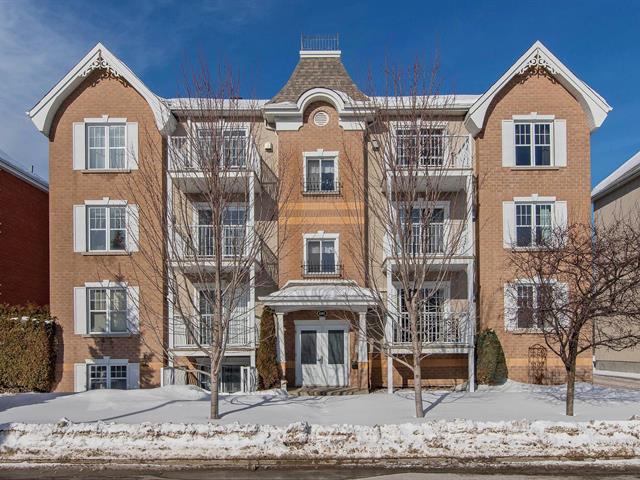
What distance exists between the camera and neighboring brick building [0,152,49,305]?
2111cm

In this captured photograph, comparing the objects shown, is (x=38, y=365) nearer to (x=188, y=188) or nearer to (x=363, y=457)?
(x=188, y=188)

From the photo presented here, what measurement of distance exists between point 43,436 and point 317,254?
10678 millimetres

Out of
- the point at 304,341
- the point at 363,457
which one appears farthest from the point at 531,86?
the point at 363,457

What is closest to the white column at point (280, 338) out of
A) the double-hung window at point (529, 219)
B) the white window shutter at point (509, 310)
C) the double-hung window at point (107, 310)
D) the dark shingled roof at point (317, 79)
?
the double-hung window at point (107, 310)

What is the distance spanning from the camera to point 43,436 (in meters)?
10.2

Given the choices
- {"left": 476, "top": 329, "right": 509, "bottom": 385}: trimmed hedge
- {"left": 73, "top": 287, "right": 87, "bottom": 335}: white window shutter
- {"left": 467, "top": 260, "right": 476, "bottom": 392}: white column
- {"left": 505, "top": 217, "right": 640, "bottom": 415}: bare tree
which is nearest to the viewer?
{"left": 505, "top": 217, "right": 640, "bottom": 415}: bare tree

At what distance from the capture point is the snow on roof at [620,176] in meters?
24.2

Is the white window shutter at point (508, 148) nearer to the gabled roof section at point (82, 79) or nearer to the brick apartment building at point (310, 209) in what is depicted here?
the brick apartment building at point (310, 209)

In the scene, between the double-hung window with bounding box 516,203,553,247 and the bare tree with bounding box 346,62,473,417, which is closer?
the bare tree with bounding box 346,62,473,417

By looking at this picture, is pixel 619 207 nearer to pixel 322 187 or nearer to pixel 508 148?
pixel 508 148

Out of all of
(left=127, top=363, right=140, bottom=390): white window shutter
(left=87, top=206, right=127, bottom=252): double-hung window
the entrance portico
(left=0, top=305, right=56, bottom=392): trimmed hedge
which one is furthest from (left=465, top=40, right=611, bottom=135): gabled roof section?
(left=0, top=305, right=56, bottom=392): trimmed hedge

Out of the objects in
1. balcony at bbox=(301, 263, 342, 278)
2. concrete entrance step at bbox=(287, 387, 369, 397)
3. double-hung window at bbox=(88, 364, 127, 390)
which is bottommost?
concrete entrance step at bbox=(287, 387, 369, 397)

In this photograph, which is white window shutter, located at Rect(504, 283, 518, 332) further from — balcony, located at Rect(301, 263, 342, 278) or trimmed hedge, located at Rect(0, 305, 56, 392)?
trimmed hedge, located at Rect(0, 305, 56, 392)

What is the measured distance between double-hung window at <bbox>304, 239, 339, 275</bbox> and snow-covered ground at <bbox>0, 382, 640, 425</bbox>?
4.76 m
